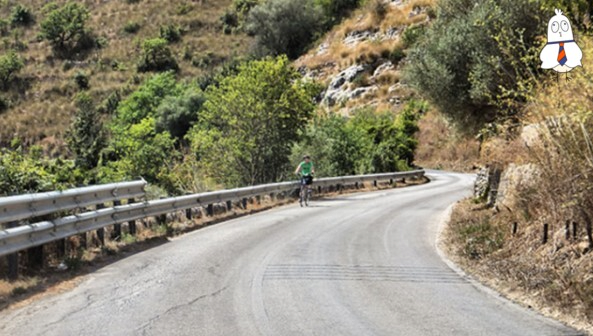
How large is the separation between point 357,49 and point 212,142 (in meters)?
39.3

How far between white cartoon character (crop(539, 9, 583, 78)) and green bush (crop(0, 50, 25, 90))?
7930cm

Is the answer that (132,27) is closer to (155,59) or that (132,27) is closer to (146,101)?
(155,59)

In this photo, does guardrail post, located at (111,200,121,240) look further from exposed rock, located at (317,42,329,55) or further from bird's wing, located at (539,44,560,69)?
exposed rock, located at (317,42,329,55)

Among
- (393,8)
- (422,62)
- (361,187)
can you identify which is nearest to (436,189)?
(361,187)

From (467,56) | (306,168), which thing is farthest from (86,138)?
(467,56)

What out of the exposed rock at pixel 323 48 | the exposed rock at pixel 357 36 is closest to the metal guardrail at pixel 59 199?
the exposed rock at pixel 357 36

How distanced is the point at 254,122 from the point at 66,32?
2822 inches

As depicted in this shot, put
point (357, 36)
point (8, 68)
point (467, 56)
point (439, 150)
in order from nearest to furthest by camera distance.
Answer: point (467, 56) → point (439, 150) → point (357, 36) → point (8, 68)

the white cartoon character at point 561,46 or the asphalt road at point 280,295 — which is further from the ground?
the white cartoon character at point 561,46

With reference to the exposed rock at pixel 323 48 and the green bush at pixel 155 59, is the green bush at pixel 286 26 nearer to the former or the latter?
the exposed rock at pixel 323 48

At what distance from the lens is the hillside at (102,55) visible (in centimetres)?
7106

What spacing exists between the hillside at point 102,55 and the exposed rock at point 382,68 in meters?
26.2

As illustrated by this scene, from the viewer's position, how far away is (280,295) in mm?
8055

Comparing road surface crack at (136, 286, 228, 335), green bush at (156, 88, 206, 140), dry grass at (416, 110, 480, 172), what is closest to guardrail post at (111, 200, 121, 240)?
road surface crack at (136, 286, 228, 335)
